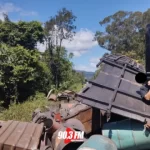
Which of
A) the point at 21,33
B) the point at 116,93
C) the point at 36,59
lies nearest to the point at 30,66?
the point at 36,59

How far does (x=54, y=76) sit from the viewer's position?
22.0 metres

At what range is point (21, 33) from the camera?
1914 cm

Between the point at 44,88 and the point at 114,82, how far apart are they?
14.9 meters

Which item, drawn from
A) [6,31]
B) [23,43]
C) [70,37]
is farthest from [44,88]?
[70,37]

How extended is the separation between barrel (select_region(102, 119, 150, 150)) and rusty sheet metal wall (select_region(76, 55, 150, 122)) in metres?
0.21

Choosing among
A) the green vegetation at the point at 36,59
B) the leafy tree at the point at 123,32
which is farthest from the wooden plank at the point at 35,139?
the leafy tree at the point at 123,32

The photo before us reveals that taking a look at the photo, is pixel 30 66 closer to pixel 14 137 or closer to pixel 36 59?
pixel 36 59

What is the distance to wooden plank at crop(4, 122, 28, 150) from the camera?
287 cm

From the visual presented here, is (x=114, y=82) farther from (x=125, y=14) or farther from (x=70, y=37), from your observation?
(x=125, y=14)

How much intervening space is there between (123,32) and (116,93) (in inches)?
1029

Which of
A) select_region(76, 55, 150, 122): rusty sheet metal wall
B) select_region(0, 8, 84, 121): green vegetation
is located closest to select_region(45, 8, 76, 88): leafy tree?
select_region(0, 8, 84, 121): green vegetation

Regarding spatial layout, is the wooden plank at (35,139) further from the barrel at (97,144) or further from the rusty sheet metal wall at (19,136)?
the barrel at (97,144)

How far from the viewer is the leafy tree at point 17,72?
15797 mm

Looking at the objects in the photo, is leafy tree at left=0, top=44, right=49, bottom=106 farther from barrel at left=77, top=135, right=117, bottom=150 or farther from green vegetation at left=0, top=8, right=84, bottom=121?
barrel at left=77, top=135, right=117, bottom=150
